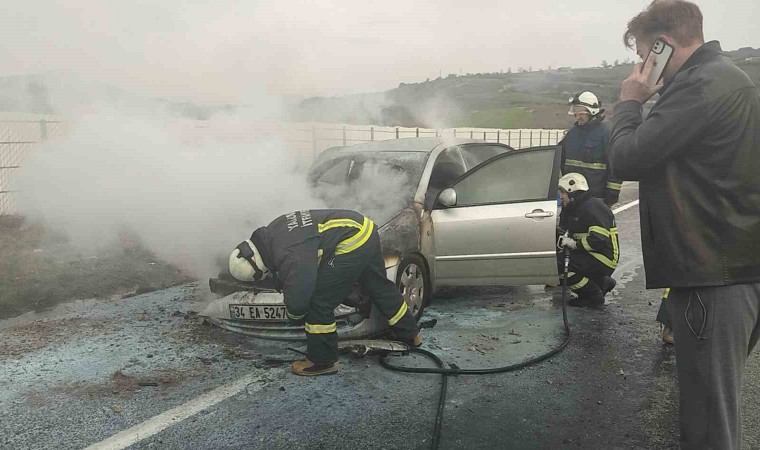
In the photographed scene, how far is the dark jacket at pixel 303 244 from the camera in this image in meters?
3.42

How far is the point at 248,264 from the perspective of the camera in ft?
Answer: 11.5

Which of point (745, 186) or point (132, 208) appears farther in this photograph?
point (132, 208)

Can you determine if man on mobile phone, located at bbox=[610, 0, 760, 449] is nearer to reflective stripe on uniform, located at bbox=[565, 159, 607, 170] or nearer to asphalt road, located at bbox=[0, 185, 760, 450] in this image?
asphalt road, located at bbox=[0, 185, 760, 450]

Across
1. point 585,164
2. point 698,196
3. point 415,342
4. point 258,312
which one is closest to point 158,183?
point 258,312

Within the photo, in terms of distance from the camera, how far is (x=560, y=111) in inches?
2162

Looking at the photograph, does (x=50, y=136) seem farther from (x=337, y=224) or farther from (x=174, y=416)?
(x=174, y=416)

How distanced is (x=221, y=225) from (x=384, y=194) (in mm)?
1686

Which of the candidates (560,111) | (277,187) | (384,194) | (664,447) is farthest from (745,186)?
(560,111)

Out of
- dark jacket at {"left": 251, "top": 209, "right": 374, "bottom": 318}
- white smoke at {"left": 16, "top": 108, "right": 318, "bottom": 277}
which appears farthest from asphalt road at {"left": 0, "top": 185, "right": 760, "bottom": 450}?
white smoke at {"left": 16, "top": 108, "right": 318, "bottom": 277}

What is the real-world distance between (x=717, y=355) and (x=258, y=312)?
2976 millimetres

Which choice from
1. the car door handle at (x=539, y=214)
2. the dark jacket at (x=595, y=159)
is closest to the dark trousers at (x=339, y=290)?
the car door handle at (x=539, y=214)

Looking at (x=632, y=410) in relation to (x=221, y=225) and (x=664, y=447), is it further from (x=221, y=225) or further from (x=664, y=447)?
(x=221, y=225)

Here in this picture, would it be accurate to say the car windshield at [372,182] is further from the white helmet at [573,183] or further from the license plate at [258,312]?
the white helmet at [573,183]

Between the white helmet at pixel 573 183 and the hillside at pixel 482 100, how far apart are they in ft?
2.43
